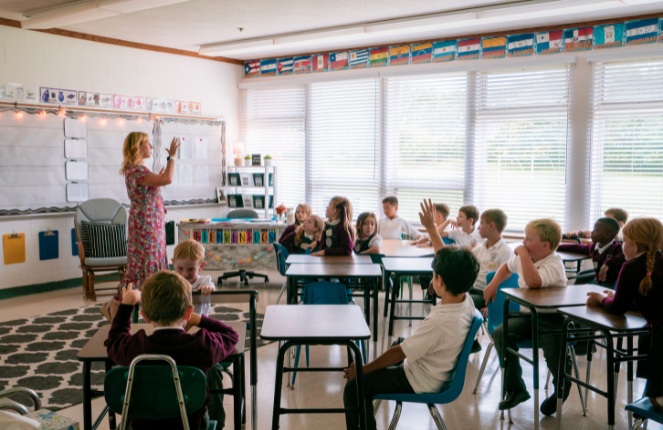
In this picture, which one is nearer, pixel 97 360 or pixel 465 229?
pixel 97 360

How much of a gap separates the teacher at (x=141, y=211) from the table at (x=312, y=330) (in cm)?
187

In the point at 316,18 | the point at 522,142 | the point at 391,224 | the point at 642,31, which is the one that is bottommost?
the point at 391,224

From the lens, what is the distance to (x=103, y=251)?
6934 millimetres

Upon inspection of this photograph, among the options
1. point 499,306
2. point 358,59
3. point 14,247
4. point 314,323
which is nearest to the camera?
point 314,323

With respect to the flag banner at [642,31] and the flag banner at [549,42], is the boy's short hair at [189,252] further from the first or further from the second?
the flag banner at [642,31]

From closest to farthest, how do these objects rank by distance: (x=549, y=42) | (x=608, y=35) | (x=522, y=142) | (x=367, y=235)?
(x=367, y=235) < (x=608, y=35) < (x=549, y=42) < (x=522, y=142)

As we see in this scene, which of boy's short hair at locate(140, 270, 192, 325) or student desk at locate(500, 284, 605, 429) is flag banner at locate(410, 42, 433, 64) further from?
boy's short hair at locate(140, 270, 192, 325)

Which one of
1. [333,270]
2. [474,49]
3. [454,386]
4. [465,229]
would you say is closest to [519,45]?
[474,49]

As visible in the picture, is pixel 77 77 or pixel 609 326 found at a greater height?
pixel 77 77

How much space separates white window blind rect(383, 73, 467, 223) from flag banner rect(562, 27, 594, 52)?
1208 millimetres

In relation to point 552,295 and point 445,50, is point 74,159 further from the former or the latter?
point 552,295

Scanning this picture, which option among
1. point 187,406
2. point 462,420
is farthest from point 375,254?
point 187,406

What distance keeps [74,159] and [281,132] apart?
9.35ft

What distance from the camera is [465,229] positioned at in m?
5.52
